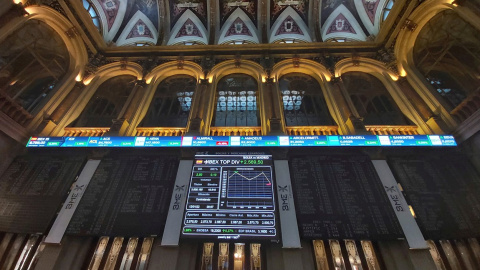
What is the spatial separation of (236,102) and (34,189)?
9186 mm

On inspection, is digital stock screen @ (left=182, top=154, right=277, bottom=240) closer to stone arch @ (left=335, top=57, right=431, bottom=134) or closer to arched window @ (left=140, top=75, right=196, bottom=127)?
arched window @ (left=140, top=75, right=196, bottom=127)

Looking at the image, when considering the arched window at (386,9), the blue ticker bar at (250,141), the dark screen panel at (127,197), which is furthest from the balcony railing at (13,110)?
the arched window at (386,9)

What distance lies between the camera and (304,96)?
13523 mm

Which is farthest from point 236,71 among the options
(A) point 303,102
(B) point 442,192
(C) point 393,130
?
(B) point 442,192

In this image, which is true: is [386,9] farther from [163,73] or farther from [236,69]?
[163,73]

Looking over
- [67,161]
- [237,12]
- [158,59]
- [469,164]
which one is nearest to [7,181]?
[67,161]

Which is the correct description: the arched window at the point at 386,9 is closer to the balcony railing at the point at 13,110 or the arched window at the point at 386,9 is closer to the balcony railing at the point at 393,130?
Result: the balcony railing at the point at 393,130

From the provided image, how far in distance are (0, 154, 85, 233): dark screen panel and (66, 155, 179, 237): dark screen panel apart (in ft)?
3.19

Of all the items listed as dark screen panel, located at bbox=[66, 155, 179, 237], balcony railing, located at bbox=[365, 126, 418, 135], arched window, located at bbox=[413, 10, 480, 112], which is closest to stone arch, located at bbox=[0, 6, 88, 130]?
dark screen panel, located at bbox=[66, 155, 179, 237]

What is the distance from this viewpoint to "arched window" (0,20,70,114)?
10.9 m

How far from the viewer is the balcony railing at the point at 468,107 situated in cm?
909

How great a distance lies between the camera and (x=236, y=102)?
43.6 ft

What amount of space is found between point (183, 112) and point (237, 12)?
9053 mm

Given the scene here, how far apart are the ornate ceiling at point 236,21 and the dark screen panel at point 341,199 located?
9941 mm
